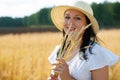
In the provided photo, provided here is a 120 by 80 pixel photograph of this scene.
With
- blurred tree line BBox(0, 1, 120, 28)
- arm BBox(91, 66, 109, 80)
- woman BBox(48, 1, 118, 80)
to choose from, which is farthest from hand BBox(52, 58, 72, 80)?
blurred tree line BBox(0, 1, 120, 28)

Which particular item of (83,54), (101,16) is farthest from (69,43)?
(101,16)

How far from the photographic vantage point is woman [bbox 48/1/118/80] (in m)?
2.66

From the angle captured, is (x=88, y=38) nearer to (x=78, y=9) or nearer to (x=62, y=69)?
(x=78, y=9)

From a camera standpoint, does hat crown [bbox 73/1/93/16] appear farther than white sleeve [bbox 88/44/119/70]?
Yes

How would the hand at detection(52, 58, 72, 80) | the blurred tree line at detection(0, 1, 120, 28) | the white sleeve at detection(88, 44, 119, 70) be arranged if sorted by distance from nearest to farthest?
the hand at detection(52, 58, 72, 80) < the white sleeve at detection(88, 44, 119, 70) < the blurred tree line at detection(0, 1, 120, 28)

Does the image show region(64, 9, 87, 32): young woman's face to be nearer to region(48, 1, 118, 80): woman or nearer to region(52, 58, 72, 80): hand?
region(48, 1, 118, 80): woman

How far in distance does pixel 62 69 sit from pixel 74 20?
1.10ft

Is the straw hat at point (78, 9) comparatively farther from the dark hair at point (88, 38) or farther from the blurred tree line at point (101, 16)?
the blurred tree line at point (101, 16)

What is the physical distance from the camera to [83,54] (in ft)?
8.87

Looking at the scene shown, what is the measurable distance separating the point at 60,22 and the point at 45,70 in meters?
2.56

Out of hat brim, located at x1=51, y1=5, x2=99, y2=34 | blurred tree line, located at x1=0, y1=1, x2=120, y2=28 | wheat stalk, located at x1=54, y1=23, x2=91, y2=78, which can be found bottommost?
blurred tree line, located at x1=0, y1=1, x2=120, y2=28

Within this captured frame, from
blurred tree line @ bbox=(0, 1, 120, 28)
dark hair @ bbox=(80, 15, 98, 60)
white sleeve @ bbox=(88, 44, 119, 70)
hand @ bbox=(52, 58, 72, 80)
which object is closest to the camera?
hand @ bbox=(52, 58, 72, 80)

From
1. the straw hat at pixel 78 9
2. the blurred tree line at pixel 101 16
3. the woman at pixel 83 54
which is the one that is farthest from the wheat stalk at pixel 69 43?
the blurred tree line at pixel 101 16

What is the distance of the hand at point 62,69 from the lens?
256cm
